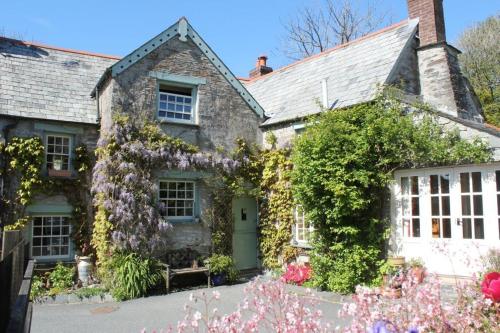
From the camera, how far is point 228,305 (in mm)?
10016

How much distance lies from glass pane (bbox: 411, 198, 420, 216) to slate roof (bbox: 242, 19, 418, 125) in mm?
3010

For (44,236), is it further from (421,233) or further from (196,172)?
(421,233)

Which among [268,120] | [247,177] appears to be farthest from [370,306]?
[268,120]

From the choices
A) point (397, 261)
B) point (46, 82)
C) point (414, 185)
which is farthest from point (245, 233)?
point (46, 82)

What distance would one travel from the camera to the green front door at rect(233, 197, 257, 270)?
14.1 meters

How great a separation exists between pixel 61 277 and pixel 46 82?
5.97 meters

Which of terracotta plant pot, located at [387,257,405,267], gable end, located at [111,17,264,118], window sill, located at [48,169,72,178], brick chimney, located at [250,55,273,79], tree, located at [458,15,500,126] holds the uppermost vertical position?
tree, located at [458,15,500,126]

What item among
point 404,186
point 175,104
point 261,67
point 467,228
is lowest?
point 467,228

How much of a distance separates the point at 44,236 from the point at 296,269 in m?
7.19

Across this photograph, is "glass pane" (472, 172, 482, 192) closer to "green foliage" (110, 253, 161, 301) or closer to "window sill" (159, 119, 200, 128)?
"window sill" (159, 119, 200, 128)

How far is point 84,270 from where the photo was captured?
1184cm

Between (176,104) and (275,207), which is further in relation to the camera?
(275,207)

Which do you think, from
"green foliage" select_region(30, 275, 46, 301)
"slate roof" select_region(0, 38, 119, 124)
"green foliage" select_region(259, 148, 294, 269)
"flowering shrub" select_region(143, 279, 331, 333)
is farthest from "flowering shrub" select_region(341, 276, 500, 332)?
"slate roof" select_region(0, 38, 119, 124)

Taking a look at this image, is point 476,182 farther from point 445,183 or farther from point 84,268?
point 84,268
